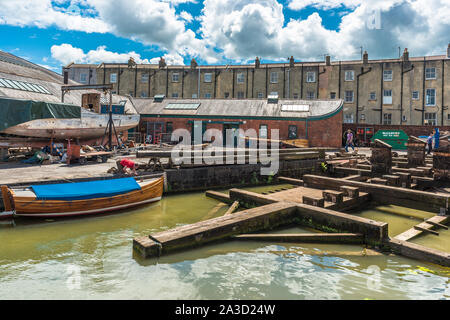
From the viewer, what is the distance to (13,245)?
7.24m

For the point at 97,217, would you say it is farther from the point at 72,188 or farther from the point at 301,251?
the point at 301,251

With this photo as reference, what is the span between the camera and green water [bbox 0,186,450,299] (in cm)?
512

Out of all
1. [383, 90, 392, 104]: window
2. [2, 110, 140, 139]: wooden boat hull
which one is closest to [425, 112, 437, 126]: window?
[383, 90, 392, 104]: window

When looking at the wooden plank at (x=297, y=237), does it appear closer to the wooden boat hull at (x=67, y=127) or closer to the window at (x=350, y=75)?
the wooden boat hull at (x=67, y=127)

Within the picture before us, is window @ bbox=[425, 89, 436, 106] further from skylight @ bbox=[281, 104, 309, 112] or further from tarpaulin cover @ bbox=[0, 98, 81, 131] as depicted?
tarpaulin cover @ bbox=[0, 98, 81, 131]

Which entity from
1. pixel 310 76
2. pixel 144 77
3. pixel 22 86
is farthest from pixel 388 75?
pixel 22 86

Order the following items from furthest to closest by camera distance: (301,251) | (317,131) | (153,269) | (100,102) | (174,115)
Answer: (174,115), (317,131), (100,102), (301,251), (153,269)

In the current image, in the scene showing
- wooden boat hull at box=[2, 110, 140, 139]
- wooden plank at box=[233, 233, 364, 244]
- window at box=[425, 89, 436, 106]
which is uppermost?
window at box=[425, 89, 436, 106]

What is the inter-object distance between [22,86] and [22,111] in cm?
408

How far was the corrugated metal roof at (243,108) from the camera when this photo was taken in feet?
99.0

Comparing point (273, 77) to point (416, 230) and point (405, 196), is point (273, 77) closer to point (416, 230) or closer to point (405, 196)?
point (405, 196)

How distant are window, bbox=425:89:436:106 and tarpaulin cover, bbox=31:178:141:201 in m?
40.7
